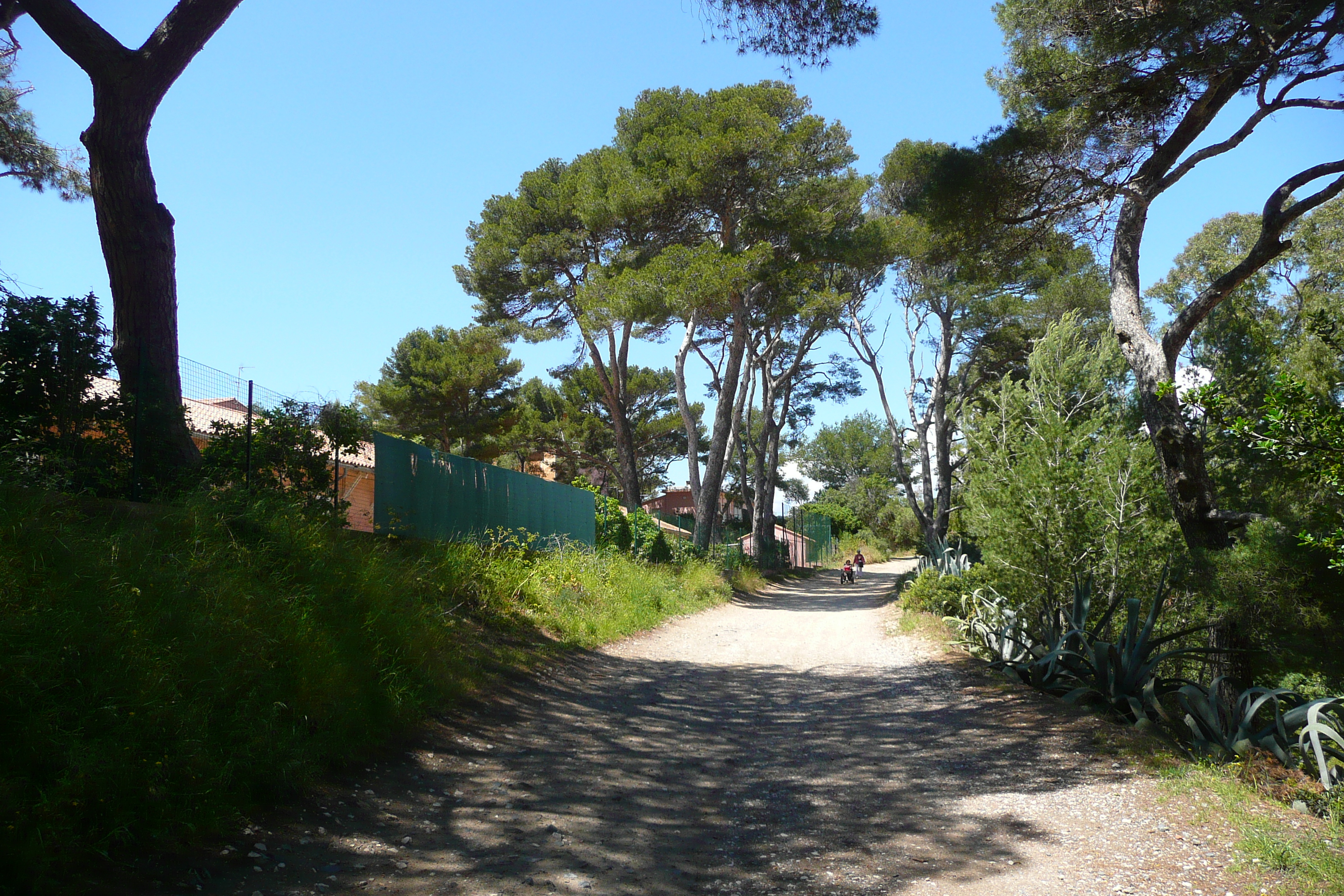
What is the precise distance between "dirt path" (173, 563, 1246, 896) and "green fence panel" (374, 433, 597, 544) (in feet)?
12.2

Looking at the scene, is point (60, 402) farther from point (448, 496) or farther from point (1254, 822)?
point (1254, 822)

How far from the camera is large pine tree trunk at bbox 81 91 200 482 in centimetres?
716

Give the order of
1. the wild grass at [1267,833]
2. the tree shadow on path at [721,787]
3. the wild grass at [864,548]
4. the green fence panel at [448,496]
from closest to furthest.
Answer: the wild grass at [1267,833]
the tree shadow on path at [721,787]
the green fence panel at [448,496]
the wild grass at [864,548]

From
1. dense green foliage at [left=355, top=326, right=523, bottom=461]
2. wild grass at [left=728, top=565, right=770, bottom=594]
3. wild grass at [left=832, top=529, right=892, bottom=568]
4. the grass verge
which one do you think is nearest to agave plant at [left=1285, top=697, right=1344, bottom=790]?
the grass verge

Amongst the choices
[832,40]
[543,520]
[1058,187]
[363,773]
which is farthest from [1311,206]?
[543,520]

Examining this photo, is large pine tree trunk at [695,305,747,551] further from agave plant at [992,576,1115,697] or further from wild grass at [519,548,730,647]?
agave plant at [992,576,1115,697]

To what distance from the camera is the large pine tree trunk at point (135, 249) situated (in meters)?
7.16

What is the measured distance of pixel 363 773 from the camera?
4.89 metres

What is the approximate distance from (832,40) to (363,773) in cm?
931

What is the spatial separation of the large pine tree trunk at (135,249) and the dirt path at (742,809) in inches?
162

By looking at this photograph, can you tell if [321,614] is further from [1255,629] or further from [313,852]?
[1255,629]

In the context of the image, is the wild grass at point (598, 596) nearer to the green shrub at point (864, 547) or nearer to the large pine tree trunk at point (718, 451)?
the large pine tree trunk at point (718, 451)

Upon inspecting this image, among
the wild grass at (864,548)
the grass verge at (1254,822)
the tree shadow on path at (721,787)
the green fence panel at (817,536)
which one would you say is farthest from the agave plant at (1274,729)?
the wild grass at (864,548)

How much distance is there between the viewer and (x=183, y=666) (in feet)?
13.5
